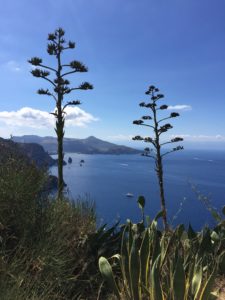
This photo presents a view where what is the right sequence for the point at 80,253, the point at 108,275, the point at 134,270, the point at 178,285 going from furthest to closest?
the point at 80,253 < the point at 108,275 < the point at 134,270 < the point at 178,285

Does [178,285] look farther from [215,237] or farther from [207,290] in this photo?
[215,237]

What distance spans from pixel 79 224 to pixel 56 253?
A: 3.66 ft

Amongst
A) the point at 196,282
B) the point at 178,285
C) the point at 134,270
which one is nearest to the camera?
the point at 178,285

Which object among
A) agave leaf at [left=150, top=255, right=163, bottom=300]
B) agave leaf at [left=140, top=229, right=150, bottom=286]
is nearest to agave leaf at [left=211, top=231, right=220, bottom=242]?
agave leaf at [left=140, top=229, right=150, bottom=286]

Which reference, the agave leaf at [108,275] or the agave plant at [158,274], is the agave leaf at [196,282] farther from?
the agave leaf at [108,275]

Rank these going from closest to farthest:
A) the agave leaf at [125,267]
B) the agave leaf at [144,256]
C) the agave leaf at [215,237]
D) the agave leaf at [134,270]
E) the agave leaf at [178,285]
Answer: the agave leaf at [178,285] < the agave leaf at [134,270] < the agave leaf at [125,267] < the agave leaf at [144,256] < the agave leaf at [215,237]

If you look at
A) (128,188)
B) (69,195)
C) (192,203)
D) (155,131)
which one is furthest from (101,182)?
(69,195)

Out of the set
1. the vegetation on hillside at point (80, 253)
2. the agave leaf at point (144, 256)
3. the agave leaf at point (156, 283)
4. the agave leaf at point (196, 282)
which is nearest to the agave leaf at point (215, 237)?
the vegetation on hillside at point (80, 253)

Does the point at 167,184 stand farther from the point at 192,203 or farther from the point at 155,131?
the point at 155,131

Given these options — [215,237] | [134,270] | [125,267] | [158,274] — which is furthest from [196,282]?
[215,237]

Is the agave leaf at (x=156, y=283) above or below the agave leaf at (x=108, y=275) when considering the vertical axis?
above

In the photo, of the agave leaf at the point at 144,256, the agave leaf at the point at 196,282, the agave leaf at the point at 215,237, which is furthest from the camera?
the agave leaf at the point at 215,237

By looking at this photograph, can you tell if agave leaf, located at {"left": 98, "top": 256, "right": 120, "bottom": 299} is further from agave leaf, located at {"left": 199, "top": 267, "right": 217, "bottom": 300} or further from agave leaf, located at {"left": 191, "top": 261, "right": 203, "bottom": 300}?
agave leaf, located at {"left": 199, "top": 267, "right": 217, "bottom": 300}

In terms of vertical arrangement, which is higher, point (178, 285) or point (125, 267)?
point (178, 285)
